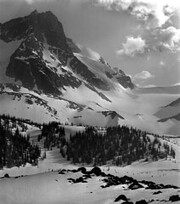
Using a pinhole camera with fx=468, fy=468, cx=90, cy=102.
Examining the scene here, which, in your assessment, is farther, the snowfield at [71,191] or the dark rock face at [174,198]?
the snowfield at [71,191]

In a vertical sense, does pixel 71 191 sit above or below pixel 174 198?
below

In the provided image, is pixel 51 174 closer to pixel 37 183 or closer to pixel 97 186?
pixel 37 183

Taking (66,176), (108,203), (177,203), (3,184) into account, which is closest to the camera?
(177,203)

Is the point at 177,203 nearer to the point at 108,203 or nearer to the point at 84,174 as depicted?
the point at 108,203

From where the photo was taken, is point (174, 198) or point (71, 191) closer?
point (174, 198)

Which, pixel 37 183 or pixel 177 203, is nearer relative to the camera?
pixel 177 203

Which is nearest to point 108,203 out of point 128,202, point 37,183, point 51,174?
point 128,202

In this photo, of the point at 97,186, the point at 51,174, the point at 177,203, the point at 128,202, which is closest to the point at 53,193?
the point at 97,186

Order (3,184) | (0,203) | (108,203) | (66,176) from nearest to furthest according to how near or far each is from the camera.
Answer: (108,203) → (0,203) → (3,184) → (66,176)

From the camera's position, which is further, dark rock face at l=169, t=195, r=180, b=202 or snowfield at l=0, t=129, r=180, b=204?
snowfield at l=0, t=129, r=180, b=204
